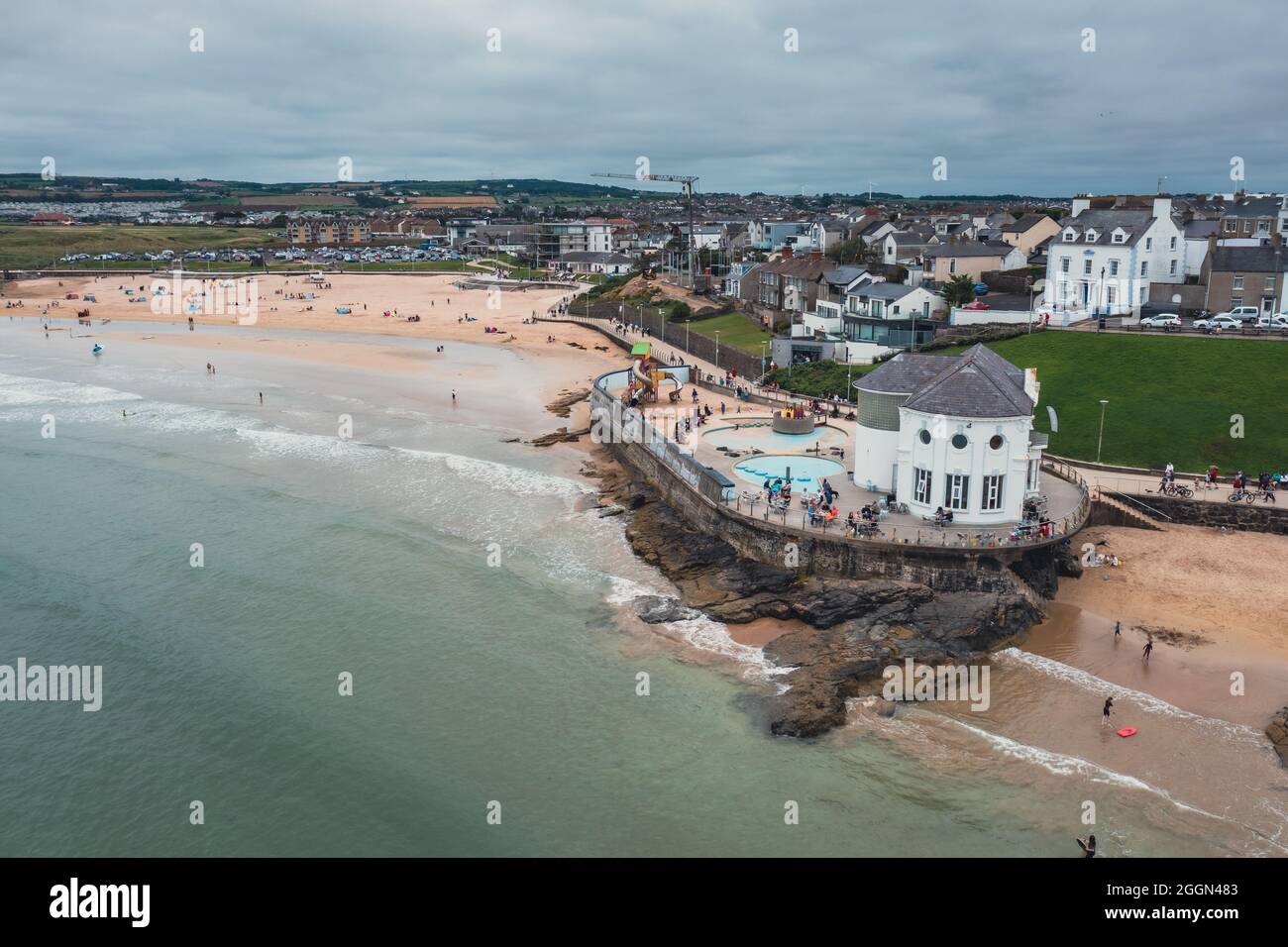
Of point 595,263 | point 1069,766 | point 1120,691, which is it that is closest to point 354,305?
point 595,263

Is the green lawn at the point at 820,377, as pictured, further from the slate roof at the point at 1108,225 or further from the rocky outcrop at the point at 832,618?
the rocky outcrop at the point at 832,618

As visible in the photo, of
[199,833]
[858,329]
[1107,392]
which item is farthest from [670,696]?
[858,329]

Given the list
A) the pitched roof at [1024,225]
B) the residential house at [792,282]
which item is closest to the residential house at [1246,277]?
the pitched roof at [1024,225]

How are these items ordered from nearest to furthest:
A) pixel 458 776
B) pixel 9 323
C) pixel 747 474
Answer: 1. pixel 458 776
2. pixel 747 474
3. pixel 9 323

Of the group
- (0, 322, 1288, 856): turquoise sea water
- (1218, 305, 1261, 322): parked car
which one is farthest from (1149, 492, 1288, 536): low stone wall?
(1218, 305, 1261, 322): parked car

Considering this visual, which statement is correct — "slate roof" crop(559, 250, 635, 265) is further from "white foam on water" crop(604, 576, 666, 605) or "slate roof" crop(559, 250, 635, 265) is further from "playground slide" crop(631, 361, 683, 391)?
"white foam on water" crop(604, 576, 666, 605)

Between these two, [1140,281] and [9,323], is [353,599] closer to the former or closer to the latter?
[1140,281]
